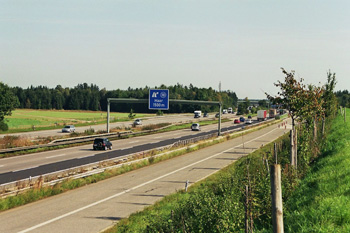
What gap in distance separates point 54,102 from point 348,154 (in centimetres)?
18650

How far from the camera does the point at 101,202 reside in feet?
63.4

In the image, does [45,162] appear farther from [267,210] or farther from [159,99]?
[267,210]

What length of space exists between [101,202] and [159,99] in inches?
1315

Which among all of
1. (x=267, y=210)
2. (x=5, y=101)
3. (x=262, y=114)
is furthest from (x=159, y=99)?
(x=262, y=114)

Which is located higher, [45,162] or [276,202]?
[276,202]

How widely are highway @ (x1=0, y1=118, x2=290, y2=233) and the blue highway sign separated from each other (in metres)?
21.1

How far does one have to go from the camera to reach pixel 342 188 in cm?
1184

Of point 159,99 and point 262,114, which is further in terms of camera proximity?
point 262,114

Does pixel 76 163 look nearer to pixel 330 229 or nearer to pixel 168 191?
pixel 168 191

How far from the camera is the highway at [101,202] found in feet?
50.8

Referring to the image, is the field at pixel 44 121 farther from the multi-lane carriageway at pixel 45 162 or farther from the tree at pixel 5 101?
the multi-lane carriageway at pixel 45 162

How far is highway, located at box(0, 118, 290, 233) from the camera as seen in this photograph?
1549cm

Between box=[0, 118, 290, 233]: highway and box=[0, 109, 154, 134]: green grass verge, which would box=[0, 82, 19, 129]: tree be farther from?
box=[0, 118, 290, 233]: highway

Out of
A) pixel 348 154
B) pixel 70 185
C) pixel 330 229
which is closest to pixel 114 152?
pixel 70 185
